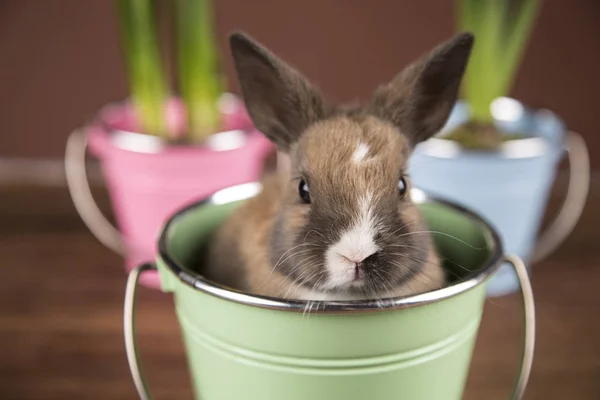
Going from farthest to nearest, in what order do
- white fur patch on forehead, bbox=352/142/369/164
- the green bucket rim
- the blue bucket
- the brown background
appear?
the brown background → the blue bucket → white fur patch on forehead, bbox=352/142/369/164 → the green bucket rim

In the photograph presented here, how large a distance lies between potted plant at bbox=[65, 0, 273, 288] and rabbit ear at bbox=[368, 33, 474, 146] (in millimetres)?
424

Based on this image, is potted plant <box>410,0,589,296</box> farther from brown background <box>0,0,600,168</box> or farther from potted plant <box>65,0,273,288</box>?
potted plant <box>65,0,273,288</box>

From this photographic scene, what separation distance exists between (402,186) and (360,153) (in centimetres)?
7

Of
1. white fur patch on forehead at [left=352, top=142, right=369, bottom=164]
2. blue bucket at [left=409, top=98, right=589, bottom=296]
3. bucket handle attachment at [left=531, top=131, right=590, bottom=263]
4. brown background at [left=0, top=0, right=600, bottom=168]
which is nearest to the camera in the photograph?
white fur patch on forehead at [left=352, top=142, right=369, bottom=164]

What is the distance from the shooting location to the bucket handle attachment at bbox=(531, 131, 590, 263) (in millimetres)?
1233

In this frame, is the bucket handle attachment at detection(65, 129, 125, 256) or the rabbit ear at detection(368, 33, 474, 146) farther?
the bucket handle attachment at detection(65, 129, 125, 256)

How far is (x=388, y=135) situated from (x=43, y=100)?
99cm

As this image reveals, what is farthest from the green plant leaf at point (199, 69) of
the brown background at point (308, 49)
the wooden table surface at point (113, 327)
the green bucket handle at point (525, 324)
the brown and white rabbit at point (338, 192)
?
the green bucket handle at point (525, 324)

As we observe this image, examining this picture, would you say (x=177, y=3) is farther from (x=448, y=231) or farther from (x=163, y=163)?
(x=448, y=231)

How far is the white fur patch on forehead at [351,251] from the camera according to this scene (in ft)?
1.97

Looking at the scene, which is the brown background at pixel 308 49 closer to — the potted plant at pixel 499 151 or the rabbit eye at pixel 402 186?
the potted plant at pixel 499 151

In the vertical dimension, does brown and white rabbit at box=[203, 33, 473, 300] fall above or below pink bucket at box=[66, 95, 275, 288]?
above

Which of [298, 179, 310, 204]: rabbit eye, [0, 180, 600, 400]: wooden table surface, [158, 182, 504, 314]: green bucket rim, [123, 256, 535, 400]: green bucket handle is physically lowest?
[0, 180, 600, 400]: wooden table surface

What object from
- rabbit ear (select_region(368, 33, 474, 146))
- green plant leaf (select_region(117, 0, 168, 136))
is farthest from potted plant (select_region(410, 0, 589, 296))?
green plant leaf (select_region(117, 0, 168, 136))
